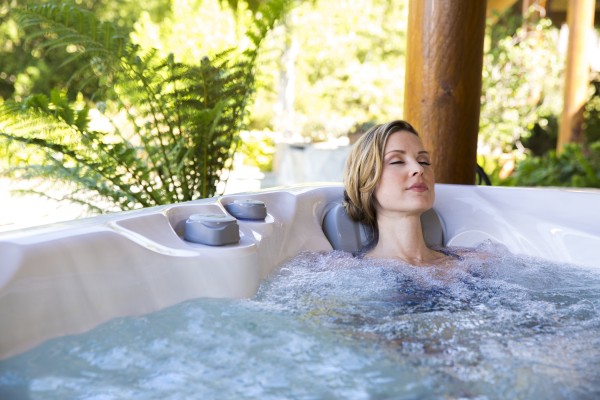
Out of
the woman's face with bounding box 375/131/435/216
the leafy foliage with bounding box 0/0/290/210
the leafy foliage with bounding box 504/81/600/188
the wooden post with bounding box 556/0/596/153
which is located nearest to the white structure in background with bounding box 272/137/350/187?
the leafy foliage with bounding box 504/81/600/188

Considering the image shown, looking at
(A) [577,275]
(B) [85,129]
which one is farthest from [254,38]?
(A) [577,275]

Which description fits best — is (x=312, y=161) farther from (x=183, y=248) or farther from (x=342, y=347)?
(x=342, y=347)

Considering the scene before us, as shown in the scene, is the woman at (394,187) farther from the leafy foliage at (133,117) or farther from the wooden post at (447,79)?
the leafy foliage at (133,117)

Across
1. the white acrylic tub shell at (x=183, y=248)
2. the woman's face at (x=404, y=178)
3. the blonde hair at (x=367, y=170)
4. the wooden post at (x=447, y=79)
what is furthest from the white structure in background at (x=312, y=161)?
the woman's face at (x=404, y=178)

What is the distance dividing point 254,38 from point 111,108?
1.27 m

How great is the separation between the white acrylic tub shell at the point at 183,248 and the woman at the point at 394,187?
215 mm

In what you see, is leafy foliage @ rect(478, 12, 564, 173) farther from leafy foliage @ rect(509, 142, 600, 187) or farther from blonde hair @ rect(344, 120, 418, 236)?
blonde hair @ rect(344, 120, 418, 236)

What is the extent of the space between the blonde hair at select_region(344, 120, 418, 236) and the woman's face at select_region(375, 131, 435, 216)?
0.02 meters

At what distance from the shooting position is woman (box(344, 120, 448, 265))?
1.97 m

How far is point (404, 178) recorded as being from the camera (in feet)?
6.45

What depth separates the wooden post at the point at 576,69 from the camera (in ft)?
19.0

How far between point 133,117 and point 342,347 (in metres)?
1.78

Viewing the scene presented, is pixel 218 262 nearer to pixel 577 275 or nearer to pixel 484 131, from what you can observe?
pixel 577 275

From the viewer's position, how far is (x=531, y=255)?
2.28 metres
